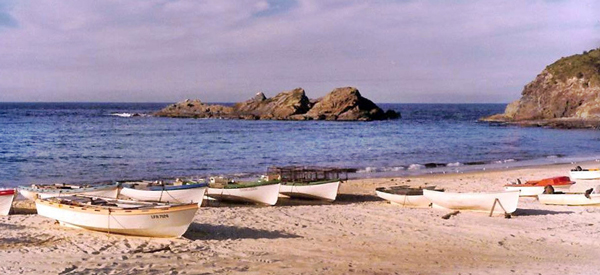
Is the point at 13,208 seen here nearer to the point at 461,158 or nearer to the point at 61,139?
the point at 461,158

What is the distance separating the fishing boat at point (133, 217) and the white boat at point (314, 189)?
8.00 metres

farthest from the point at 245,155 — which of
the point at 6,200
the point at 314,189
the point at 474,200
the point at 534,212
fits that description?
the point at 534,212

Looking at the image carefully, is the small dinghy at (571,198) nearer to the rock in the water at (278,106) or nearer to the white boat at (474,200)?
the white boat at (474,200)

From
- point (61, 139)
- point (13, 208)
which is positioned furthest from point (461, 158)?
Answer: point (61, 139)

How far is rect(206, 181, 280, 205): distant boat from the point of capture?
21.4m

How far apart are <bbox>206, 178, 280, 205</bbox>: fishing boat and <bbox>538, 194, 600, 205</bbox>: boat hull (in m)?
9.95

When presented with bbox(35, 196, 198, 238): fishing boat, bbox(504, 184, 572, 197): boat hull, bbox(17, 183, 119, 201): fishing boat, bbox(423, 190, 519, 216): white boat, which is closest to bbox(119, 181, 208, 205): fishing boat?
bbox(17, 183, 119, 201): fishing boat

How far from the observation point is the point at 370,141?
188 feet

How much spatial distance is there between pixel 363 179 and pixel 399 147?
837 inches

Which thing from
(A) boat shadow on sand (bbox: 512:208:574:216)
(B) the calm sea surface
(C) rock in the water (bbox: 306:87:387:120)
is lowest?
(B) the calm sea surface

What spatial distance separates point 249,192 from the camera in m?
21.5

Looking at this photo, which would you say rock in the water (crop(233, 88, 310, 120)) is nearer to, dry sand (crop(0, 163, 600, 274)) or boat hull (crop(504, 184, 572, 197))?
boat hull (crop(504, 184, 572, 197))

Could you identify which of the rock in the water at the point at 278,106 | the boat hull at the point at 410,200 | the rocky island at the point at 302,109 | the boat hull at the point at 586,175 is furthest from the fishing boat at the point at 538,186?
the rock in the water at the point at 278,106

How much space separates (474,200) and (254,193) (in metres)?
7.83
